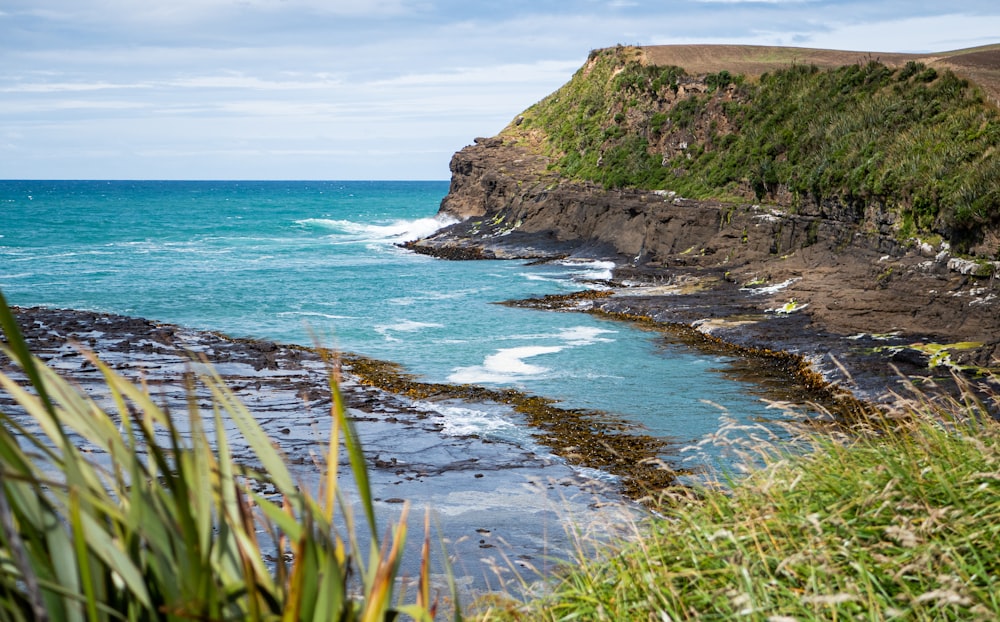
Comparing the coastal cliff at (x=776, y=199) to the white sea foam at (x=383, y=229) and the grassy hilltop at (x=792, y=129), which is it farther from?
the white sea foam at (x=383, y=229)

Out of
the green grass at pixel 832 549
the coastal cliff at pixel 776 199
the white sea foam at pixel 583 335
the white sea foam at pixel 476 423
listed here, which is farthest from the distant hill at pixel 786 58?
the green grass at pixel 832 549

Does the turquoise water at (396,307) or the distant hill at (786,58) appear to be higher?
the distant hill at (786,58)

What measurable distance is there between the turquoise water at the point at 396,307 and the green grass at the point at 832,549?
6.80 ft

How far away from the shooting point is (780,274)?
2812 centimetres

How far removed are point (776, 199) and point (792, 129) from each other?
14.4ft

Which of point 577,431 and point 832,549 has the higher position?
point 832,549

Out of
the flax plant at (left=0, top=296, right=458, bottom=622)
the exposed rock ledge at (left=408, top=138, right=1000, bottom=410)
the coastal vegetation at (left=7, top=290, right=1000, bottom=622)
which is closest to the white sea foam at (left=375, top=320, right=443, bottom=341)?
the exposed rock ledge at (left=408, top=138, right=1000, bottom=410)

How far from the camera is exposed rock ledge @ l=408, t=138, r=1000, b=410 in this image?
61.4ft

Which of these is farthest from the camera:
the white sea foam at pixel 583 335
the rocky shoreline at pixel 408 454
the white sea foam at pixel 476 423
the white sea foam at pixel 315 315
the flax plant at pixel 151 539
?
the white sea foam at pixel 315 315

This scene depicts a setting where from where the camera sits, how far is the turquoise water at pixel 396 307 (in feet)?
58.8

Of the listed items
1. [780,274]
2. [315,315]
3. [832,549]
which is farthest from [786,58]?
[832,549]

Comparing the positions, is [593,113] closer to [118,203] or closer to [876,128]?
[876,128]

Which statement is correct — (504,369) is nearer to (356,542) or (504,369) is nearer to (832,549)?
(356,542)

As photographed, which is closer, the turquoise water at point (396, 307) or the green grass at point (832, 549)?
the green grass at point (832, 549)
